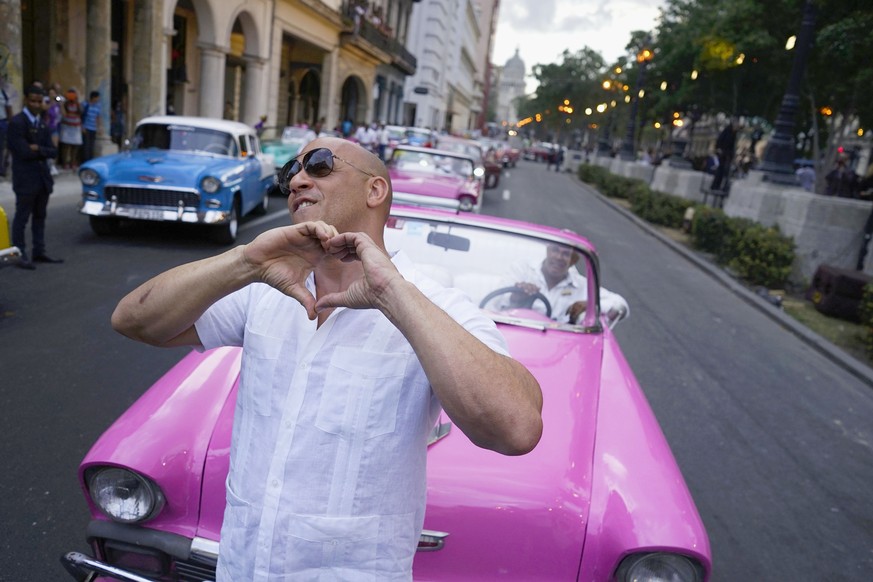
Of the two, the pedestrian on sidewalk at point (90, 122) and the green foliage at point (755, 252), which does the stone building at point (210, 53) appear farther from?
the green foliage at point (755, 252)

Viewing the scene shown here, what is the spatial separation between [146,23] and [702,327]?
608 inches

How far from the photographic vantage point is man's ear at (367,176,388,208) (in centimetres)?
166

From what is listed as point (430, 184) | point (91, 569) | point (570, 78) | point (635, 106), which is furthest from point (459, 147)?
point (570, 78)

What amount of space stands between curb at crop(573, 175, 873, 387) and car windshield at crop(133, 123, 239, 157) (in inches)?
320

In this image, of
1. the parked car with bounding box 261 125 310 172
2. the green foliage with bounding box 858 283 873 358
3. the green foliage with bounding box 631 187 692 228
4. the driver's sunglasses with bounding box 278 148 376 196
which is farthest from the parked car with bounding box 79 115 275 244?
the green foliage with bounding box 631 187 692 228

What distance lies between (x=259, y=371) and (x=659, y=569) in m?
1.38

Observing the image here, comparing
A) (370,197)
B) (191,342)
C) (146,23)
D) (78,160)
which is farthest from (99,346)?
(146,23)

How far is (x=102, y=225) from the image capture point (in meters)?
9.29

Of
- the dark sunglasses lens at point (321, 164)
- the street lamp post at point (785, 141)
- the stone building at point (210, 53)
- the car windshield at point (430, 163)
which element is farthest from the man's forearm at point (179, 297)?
the street lamp post at point (785, 141)

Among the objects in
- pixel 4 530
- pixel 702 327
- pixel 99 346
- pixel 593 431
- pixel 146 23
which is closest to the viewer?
pixel 593 431

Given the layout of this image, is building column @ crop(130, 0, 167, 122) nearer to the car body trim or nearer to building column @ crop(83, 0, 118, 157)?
building column @ crop(83, 0, 118, 157)

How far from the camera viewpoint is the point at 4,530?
9.87 ft

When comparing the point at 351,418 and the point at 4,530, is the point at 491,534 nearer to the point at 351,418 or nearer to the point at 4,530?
the point at 351,418

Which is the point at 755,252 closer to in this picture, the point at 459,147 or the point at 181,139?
the point at 459,147
